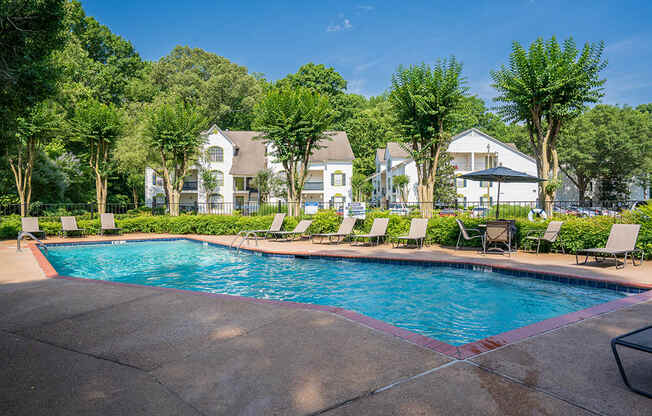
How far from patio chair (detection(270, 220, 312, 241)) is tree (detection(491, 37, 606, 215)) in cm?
823

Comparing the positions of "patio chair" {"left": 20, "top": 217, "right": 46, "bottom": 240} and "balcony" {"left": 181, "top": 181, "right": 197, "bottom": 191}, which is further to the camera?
"balcony" {"left": 181, "top": 181, "right": 197, "bottom": 191}

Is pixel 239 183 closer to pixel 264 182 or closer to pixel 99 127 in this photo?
pixel 264 182

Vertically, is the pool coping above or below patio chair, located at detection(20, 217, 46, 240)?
below

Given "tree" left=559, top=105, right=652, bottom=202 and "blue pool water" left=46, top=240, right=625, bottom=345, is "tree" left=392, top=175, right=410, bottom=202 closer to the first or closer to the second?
"tree" left=559, top=105, right=652, bottom=202

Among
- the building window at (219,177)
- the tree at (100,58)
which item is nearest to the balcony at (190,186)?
the building window at (219,177)

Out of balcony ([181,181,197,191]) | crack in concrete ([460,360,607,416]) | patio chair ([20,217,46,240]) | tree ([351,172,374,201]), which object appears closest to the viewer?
crack in concrete ([460,360,607,416])

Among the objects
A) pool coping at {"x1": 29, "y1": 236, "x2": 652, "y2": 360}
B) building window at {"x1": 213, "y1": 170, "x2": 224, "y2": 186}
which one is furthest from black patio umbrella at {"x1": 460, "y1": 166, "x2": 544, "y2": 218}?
building window at {"x1": 213, "y1": 170, "x2": 224, "y2": 186}

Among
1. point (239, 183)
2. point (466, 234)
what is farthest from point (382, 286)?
point (239, 183)

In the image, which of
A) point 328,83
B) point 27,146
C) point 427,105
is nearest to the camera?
point 427,105

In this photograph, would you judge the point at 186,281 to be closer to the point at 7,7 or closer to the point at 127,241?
the point at 7,7

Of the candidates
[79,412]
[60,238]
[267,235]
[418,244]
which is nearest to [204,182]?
[60,238]

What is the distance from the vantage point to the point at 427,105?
14.0 m

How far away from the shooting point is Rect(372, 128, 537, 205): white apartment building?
36.4 meters

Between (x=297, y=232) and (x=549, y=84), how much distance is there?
32.0 feet
